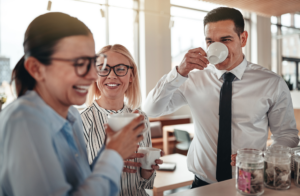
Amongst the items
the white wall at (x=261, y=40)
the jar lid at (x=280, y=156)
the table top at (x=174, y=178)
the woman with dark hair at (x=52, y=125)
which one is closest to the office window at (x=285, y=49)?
the white wall at (x=261, y=40)

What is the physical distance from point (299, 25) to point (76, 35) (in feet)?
28.1

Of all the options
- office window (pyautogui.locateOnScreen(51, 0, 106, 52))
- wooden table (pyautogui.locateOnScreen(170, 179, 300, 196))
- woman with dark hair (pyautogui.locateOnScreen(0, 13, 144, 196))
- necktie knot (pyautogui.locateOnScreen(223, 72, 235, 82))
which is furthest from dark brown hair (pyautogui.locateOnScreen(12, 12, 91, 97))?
office window (pyautogui.locateOnScreen(51, 0, 106, 52))

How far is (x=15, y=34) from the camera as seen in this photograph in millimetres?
4777

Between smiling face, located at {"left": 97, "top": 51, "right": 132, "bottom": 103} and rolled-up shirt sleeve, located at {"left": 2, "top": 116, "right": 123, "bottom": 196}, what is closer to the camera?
rolled-up shirt sleeve, located at {"left": 2, "top": 116, "right": 123, "bottom": 196}

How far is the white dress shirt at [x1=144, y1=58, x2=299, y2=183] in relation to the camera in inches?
63.1

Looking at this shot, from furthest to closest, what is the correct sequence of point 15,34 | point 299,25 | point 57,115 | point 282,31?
1. point 282,31
2. point 299,25
3. point 15,34
4. point 57,115

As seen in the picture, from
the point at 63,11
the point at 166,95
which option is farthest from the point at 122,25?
the point at 166,95

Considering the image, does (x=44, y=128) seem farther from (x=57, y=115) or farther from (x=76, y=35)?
(x=76, y=35)

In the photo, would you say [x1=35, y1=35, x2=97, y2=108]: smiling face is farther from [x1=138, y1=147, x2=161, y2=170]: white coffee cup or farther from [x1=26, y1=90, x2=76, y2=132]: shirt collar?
[x1=138, y1=147, x2=161, y2=170]: white coffee cup

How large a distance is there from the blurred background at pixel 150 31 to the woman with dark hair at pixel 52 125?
3.22 m

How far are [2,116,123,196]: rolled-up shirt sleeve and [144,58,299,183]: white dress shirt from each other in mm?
1039

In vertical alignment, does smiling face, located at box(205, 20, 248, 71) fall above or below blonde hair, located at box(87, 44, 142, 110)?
above

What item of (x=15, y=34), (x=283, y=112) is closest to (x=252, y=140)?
(x=283, y=112)

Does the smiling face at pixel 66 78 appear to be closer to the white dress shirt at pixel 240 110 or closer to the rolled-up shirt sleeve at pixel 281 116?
the white dress shirt at pixel 240 110
